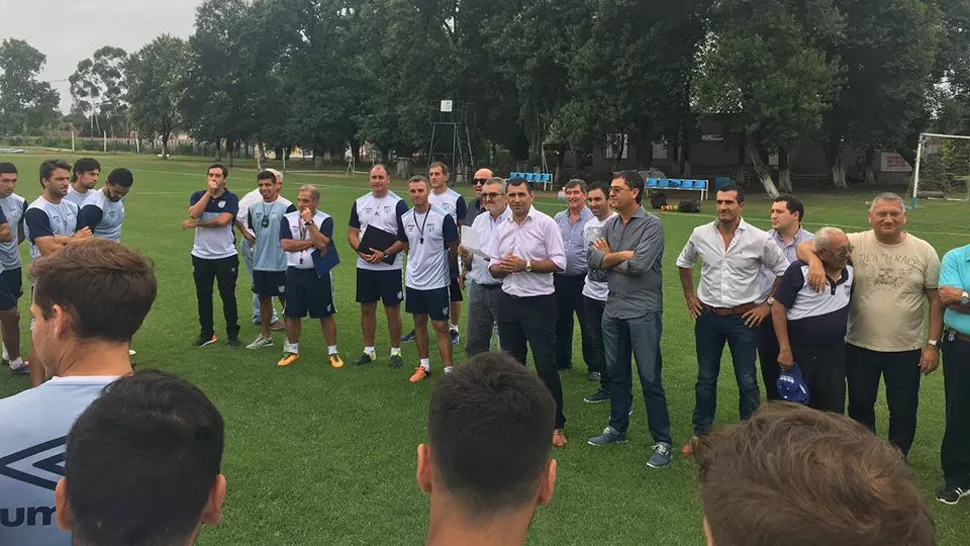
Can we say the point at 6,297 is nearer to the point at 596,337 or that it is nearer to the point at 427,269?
the point at 427,269

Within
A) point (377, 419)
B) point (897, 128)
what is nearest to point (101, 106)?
point (897, 128)

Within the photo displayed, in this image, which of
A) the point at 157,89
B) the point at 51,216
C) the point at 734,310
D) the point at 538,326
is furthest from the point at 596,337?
the point at 157,89

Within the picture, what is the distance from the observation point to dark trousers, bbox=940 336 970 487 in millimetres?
4493

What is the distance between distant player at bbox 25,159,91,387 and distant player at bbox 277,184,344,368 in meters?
1.96

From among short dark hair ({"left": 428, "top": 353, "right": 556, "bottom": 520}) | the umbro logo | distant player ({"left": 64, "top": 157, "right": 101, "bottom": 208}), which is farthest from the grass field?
short dark hair ({"left": 428, "top": 353, "right": 556, "bottom": 520})

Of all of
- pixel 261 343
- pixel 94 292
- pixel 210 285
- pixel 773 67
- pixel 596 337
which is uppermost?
pixel 773 67

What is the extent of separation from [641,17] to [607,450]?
94.1 feet

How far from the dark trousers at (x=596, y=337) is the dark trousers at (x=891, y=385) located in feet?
6.90

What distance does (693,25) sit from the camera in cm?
3073

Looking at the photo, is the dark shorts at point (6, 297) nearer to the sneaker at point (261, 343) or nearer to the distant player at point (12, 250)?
the distant player at point (12, 250)

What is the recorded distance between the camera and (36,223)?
253 inches

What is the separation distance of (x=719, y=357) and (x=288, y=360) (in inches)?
180

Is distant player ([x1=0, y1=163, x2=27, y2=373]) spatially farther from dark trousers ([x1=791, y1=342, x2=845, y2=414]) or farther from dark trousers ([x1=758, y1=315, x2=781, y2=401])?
dark trousers ([x1=791, y1=342, x2=845, y2=414])

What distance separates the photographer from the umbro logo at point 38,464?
5.90 feet
